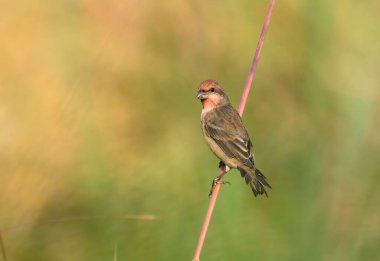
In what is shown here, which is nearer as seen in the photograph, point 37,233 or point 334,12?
point 37,233

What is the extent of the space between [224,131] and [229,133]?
0.03 meters

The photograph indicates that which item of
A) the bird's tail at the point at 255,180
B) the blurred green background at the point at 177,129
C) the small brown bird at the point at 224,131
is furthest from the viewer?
the blurred green background at the point at 177,129

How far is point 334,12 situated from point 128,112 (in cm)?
141

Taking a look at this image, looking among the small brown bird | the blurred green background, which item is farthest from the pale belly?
Answer: the blurred green background

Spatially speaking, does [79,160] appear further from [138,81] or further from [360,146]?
[360,146]

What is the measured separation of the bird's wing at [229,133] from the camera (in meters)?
3.67

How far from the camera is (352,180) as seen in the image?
13.0ft

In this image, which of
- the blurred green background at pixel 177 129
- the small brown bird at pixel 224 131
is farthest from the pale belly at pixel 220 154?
the blurred green background at pixel 177 129

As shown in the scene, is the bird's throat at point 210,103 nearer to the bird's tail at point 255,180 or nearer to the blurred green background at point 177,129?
the blurred green background at point 177,129

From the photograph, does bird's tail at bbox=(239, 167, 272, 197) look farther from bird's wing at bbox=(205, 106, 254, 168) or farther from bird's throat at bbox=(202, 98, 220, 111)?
bird's throat at bbox=(202, 98, 220, 111)

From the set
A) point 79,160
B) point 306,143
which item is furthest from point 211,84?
point 79,160

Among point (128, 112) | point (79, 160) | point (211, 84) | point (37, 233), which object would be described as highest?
point (128, 112)

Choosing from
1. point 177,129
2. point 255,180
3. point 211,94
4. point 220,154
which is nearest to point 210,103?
point 211,94

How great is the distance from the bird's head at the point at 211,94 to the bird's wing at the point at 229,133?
4cm
